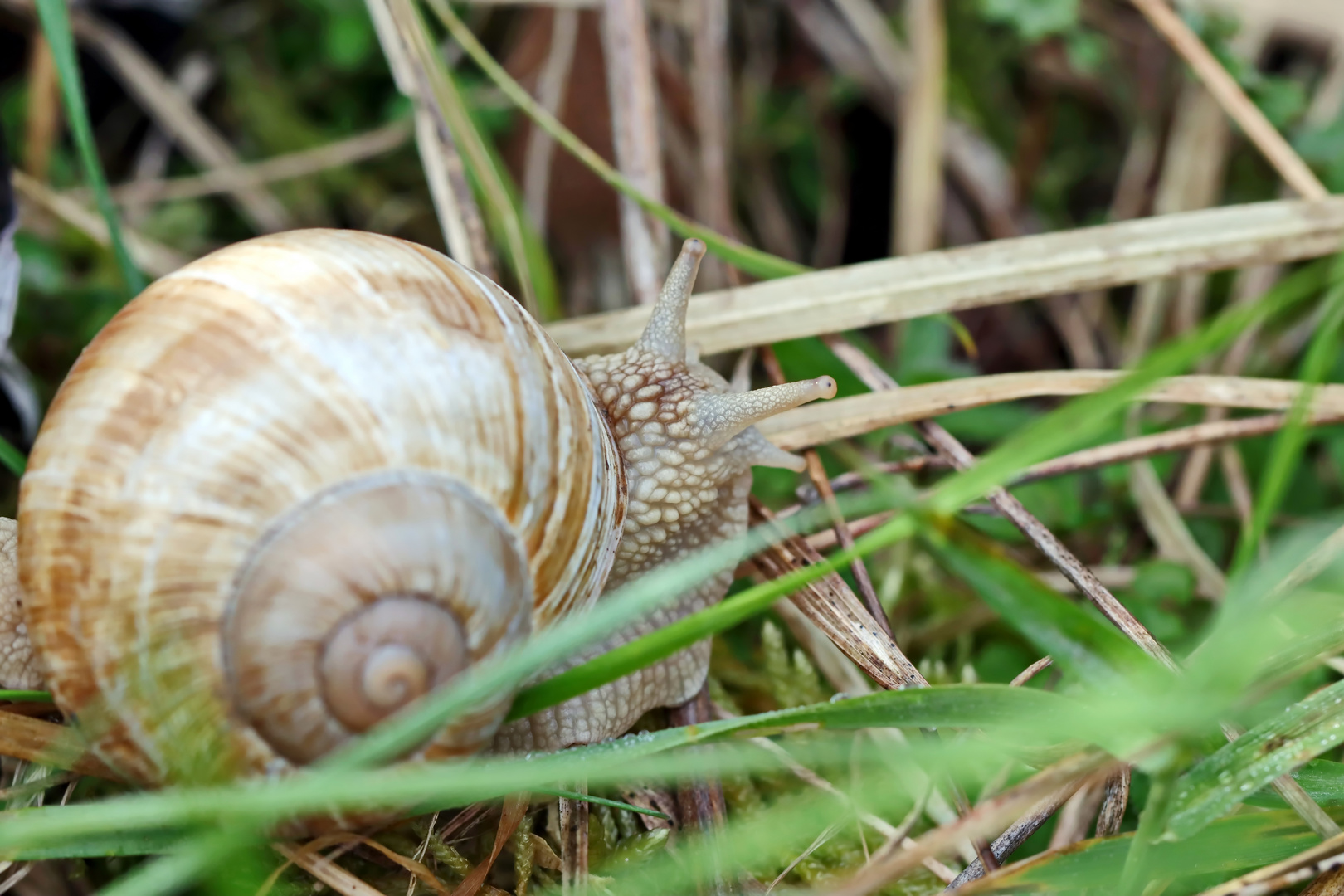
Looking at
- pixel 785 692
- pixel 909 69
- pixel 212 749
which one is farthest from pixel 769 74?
pixel 212 749

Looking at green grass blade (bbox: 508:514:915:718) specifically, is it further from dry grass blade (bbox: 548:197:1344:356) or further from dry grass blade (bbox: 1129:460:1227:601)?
dry grass blade (bbox: 1129:460:1227:601)

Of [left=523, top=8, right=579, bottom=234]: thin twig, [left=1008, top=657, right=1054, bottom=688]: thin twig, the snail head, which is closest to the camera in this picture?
[left=1008, top=657, right=1054, bottom=688]: thin twig

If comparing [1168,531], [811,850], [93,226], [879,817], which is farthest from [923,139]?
→ [93,226]

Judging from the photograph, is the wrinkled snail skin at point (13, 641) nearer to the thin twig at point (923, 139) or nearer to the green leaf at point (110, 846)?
the green leaf at point (110, 846)

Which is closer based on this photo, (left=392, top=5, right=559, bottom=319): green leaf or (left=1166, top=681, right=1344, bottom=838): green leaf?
(left=1166, top=681, right=1344, bottom=838): green leaf

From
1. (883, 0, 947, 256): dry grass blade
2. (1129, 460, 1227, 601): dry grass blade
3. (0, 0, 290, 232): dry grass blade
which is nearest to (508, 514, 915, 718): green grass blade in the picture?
(1129, 460, 1227, 601): dry grass blade

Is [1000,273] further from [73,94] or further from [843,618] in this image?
[73,94]
